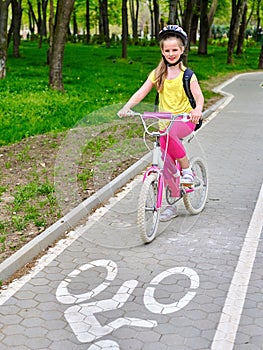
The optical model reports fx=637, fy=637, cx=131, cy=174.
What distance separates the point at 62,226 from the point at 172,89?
5.99 ft

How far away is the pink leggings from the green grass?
2045 mm

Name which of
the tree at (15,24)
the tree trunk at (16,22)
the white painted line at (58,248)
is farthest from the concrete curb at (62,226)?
the tree trunk at (16,22)

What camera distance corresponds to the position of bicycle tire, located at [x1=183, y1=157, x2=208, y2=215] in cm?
715

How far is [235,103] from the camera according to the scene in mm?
17984

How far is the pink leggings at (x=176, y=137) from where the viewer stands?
6.36 meters

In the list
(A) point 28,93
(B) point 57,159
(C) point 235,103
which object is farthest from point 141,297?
(C) point 235,103

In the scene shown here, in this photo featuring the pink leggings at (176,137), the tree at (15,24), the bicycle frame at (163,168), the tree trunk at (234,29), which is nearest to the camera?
the bicycle frame at (163,168)

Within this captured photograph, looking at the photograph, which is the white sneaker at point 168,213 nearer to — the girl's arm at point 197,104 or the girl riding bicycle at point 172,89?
the girl riding bicycle at point 172,89

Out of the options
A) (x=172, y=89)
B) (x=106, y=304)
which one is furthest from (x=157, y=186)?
(x=106, y=304)

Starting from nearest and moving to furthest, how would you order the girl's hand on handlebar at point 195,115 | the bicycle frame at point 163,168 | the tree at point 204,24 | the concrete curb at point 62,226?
the concrete curb at point 62,226, the girl's hand on handlebar at point 195,115, the bicycle frame at point 163,168, the tree at point 204,24

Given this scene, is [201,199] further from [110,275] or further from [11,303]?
[11,303]

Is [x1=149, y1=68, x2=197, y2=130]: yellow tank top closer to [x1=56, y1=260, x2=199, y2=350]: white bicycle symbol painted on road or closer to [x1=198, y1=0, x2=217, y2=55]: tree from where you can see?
[x1=56, y1=260, x2=199, y2=350]: white bicycle symbol painted on road

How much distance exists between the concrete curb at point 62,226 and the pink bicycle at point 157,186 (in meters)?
0.94

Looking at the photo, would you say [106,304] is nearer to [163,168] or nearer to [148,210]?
[148,210]
